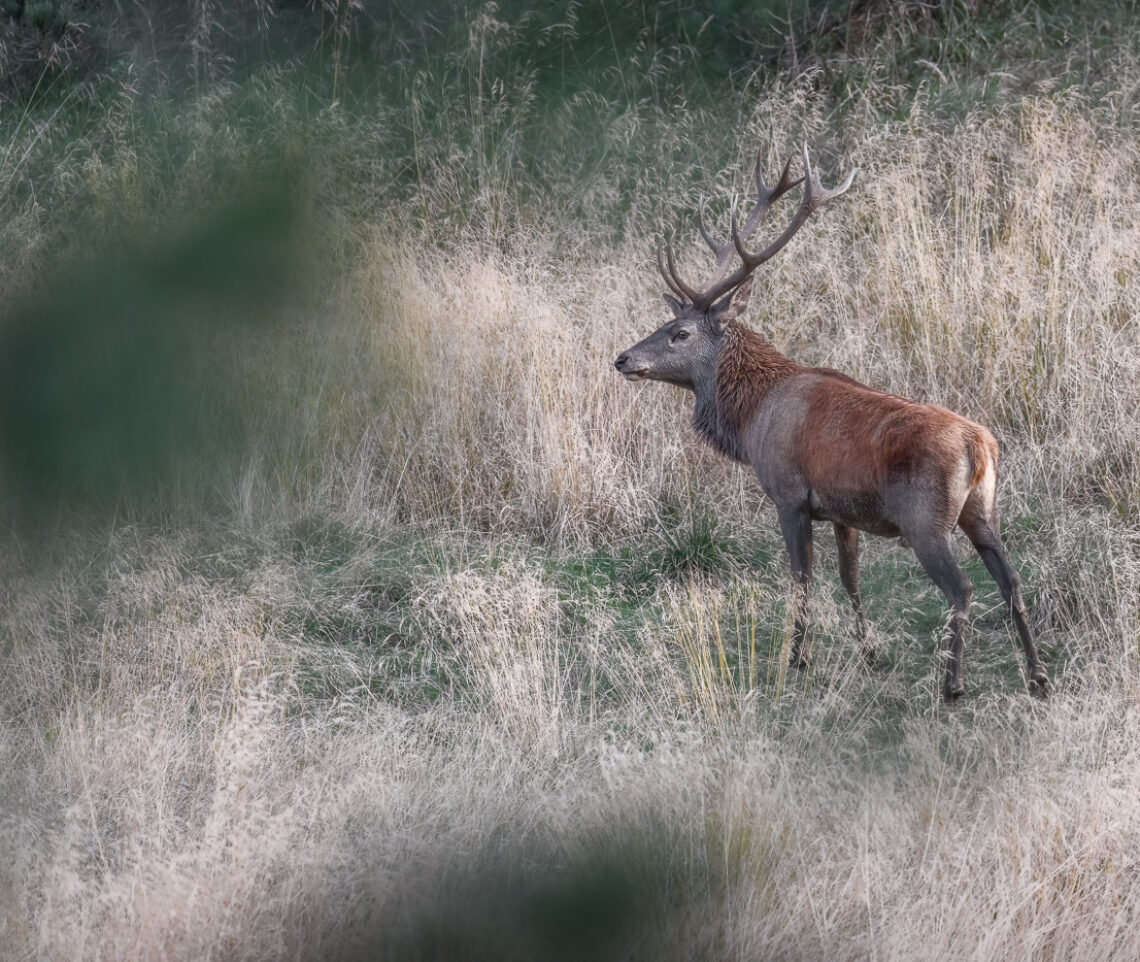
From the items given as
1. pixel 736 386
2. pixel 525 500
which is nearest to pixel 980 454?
pixel 736 386

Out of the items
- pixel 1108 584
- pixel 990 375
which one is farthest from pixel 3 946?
pixel 990 375

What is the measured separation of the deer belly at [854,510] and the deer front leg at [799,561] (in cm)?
8

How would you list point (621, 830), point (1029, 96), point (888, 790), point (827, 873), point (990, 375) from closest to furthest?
point (621, 830), point (827, 873), point (888, 790), point (990, 375), point (1029, 96)

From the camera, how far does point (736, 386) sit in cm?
589

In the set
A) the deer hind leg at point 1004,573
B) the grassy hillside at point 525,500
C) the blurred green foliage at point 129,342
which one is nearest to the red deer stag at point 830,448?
the deer hind leg at point 1004,573

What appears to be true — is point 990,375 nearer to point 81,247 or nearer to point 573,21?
point 573,21

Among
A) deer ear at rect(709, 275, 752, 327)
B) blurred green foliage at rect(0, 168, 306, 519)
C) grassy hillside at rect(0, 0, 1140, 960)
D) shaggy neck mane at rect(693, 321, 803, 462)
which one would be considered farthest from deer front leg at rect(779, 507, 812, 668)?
blurred green foliage at rect(0, 168, 306, 519)

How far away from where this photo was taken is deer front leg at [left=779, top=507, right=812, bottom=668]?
17.5ft

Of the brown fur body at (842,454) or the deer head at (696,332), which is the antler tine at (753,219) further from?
the brown fur body at (842,454)

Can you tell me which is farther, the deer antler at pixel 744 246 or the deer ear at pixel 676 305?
the deer ear at pixel 676 305

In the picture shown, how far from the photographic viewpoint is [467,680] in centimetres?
501

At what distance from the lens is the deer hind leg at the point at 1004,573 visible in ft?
15.6

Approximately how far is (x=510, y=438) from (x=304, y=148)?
601 centimetres

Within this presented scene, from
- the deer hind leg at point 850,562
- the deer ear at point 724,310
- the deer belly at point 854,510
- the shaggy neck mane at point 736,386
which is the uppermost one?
the deer ear at point 724,310
